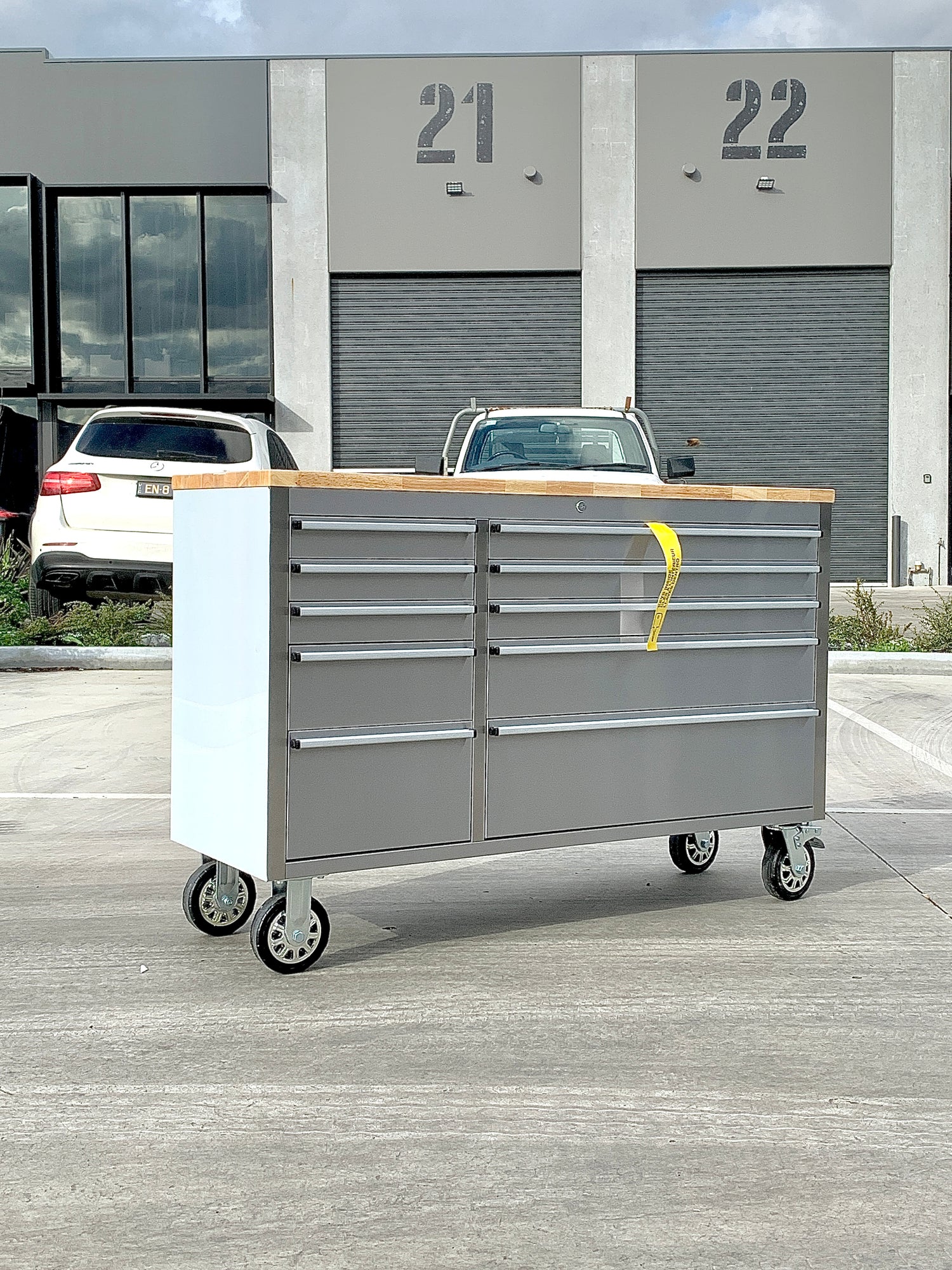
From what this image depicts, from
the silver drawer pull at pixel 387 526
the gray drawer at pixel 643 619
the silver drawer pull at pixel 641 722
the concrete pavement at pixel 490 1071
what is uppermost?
the silver drawer pull at pixel 387 526

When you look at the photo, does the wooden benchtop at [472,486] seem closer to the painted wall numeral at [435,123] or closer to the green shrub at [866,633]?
the green shrub at [866,633]

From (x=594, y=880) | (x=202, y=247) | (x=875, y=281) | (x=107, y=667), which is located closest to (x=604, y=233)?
(x=875, y=281)

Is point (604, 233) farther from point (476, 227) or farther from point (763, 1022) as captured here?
point (763, 1022)

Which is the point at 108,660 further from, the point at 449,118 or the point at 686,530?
the point at 449,118

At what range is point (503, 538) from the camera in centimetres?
468

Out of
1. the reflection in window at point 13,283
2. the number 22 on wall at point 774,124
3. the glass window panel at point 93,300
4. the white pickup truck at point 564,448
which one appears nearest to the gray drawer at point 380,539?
the white pickup truck at point 564,448

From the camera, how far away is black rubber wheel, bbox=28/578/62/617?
1252 cm

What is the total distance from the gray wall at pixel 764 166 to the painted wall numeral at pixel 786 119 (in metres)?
0.05

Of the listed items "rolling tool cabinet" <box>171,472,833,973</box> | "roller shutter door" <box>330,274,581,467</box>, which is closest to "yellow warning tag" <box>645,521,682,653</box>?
"rolling tool cabinet" <box>171,472,833,973</box>

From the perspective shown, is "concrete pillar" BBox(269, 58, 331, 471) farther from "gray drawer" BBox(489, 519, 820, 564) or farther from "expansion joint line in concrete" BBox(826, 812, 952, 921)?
"gray drawer" BBox(489, 519, 820, 564)

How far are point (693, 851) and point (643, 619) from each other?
4.34ft

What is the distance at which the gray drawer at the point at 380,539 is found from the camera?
4.27 m

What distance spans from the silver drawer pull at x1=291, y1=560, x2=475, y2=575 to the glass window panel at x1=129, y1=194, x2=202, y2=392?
2120cm

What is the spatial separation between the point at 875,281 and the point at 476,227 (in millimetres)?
7023
